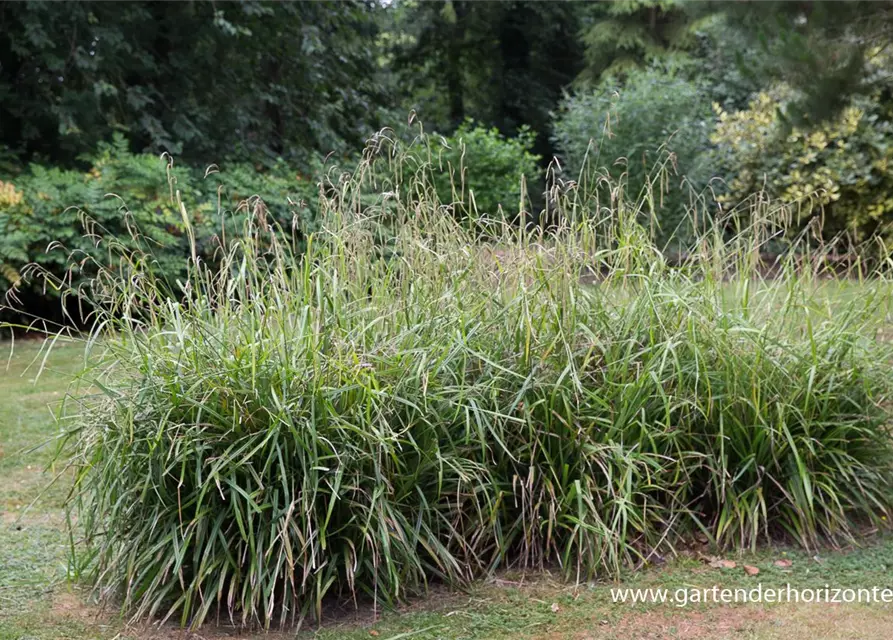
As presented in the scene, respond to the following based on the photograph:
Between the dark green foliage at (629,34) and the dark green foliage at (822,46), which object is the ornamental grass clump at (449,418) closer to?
the dark green foliage at (822,46)

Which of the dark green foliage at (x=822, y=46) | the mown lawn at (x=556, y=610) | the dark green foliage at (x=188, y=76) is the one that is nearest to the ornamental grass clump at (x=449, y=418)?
the mown lawn at (x=556, y=610)

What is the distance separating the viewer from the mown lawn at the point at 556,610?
299 cm

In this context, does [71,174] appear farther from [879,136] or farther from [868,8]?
[879,136]

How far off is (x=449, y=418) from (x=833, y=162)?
29.9 ft

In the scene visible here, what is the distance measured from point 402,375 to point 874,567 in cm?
199

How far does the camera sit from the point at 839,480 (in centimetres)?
372

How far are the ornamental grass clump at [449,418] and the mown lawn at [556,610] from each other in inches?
3.7

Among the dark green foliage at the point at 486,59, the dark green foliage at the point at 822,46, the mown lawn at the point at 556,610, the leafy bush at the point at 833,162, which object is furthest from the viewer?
the dark green foliage at the point at 486,59

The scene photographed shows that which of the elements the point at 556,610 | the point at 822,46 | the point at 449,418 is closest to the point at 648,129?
the point at 822,46

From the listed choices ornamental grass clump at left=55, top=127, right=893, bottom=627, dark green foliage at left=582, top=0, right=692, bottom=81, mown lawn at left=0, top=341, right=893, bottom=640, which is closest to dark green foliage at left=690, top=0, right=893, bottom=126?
ornamental grass clump at left=55, top=127, right=893, bottom=627

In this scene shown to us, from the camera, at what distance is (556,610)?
3.13 m

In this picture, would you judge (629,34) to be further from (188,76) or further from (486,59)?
(188,76)

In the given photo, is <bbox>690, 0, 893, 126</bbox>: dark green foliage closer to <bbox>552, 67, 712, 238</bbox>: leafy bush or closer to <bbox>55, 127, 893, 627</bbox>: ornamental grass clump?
<bbox>55, 127, 893, 627</bbox>: ornamental grass clump

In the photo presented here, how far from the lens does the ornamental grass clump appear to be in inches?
121
